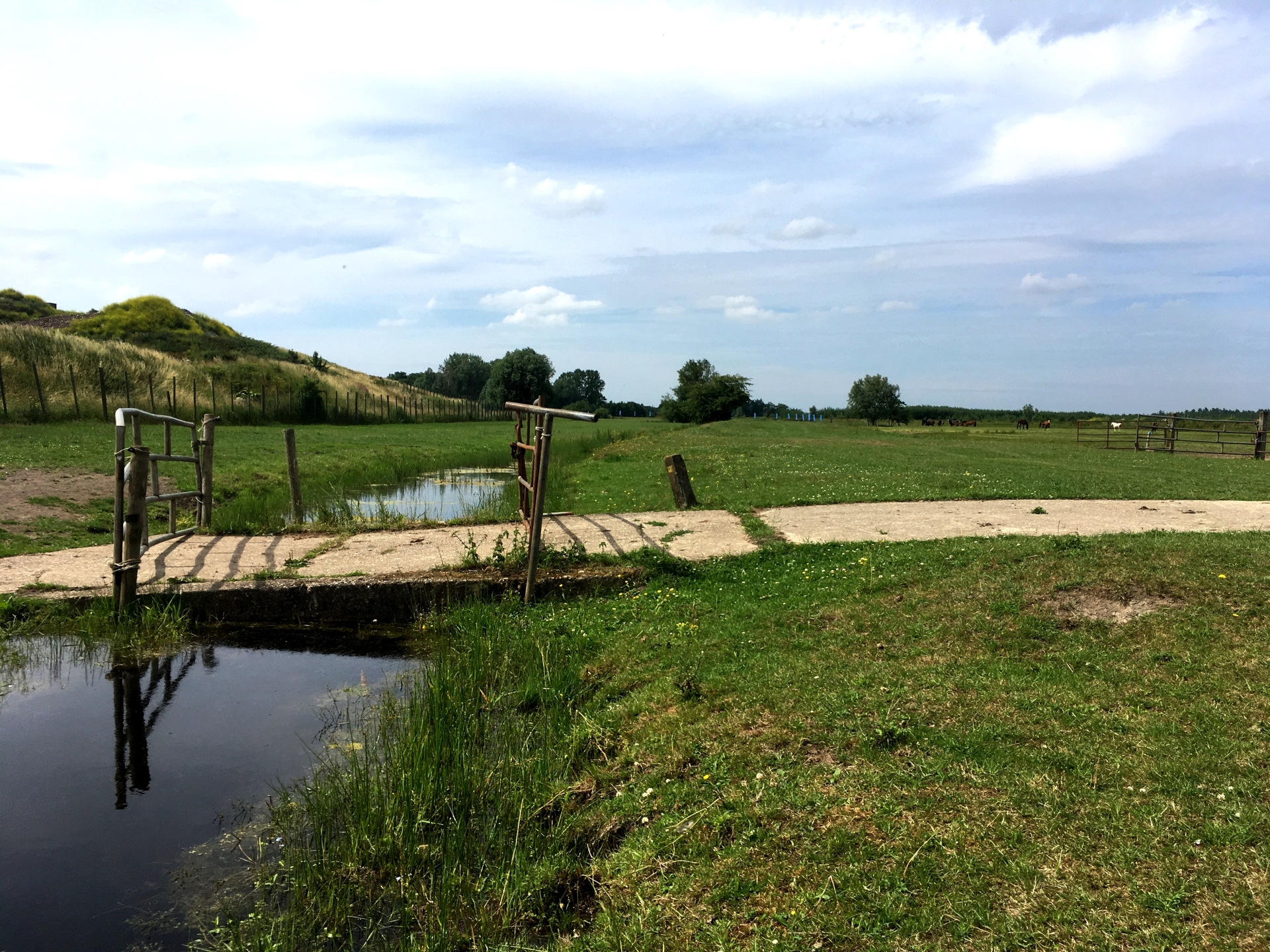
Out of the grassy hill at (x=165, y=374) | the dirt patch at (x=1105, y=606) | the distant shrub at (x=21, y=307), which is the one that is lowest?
the dirt patch at (x=1105, y=606)

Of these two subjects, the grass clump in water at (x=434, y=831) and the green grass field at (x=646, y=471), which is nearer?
the grass clump in water at (x=434, y=831)

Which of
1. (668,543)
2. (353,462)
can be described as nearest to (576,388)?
(353,462)

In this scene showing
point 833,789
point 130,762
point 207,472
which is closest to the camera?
point 833,789

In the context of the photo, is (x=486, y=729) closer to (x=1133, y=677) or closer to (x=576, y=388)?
(x=1133, y=677)

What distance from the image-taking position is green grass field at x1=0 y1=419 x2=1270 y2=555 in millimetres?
13570

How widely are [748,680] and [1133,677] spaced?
2.40 metres

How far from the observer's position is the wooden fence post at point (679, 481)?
42.5ft

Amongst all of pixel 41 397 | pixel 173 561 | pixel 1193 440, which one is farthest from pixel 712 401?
pixel 173 561

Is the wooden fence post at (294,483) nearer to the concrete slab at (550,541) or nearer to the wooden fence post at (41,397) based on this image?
the concrete slab at (550,541)

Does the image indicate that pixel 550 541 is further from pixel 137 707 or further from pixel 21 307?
pixel 21 307

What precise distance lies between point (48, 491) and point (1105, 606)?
15533mm

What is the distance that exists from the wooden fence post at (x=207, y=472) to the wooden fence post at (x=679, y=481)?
690 centimetres

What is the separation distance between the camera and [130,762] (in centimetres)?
557

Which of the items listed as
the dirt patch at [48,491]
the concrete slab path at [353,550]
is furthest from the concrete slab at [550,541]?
the dirt patch at [48,491]
